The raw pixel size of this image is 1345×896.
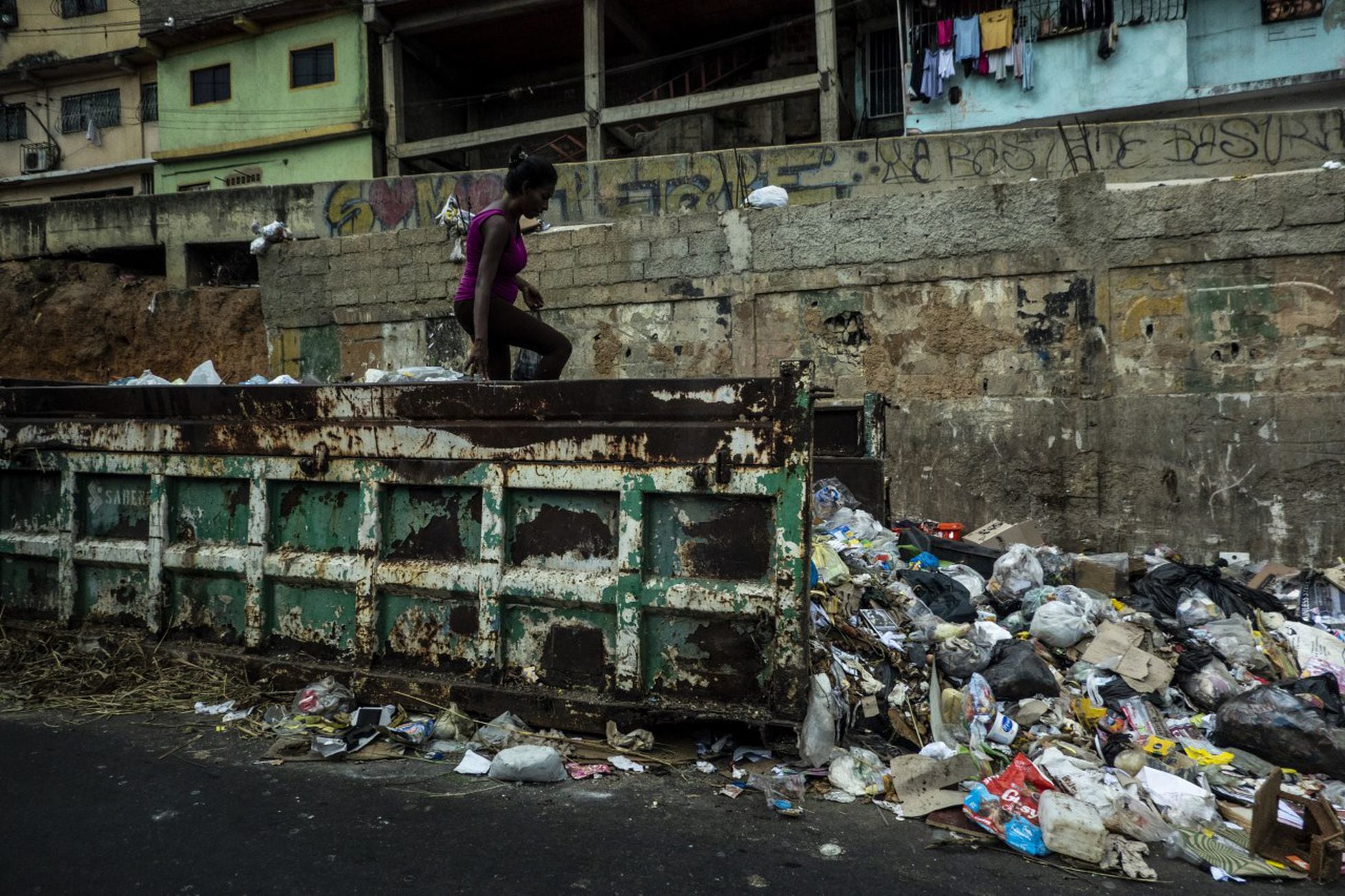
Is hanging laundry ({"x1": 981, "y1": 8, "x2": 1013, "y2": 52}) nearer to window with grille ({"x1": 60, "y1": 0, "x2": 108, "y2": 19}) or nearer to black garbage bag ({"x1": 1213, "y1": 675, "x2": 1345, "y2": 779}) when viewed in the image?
black garbage bag ({"x1": 1213, "y1": 675, "x2": 1345, "y2": 779})

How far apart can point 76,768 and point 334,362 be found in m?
6.93

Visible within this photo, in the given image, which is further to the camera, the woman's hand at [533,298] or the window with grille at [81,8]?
the window with grille at [81,8]

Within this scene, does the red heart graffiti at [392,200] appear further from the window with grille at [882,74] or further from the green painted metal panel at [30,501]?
the window with grille at [882,74]

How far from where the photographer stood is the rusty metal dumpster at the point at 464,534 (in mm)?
2680

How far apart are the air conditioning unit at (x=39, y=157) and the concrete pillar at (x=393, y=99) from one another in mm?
12460

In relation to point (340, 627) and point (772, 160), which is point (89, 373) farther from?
point (340, 627)

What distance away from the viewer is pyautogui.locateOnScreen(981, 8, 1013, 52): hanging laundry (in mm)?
13734

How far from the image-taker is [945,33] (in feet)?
46.4

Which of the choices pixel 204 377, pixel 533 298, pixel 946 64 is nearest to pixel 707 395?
pixel 533 298

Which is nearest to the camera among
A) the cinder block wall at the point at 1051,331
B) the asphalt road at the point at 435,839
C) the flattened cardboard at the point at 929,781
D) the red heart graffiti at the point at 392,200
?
the asphalt road at the point at 435,839

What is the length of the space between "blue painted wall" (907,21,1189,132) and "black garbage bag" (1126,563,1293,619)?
11728mm

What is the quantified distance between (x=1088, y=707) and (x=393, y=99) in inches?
771

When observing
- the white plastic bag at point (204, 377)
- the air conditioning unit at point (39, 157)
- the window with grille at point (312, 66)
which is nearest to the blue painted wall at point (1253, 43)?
the white plastic bag at point (204, 377)

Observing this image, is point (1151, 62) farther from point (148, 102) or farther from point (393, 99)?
point (148, 102)
